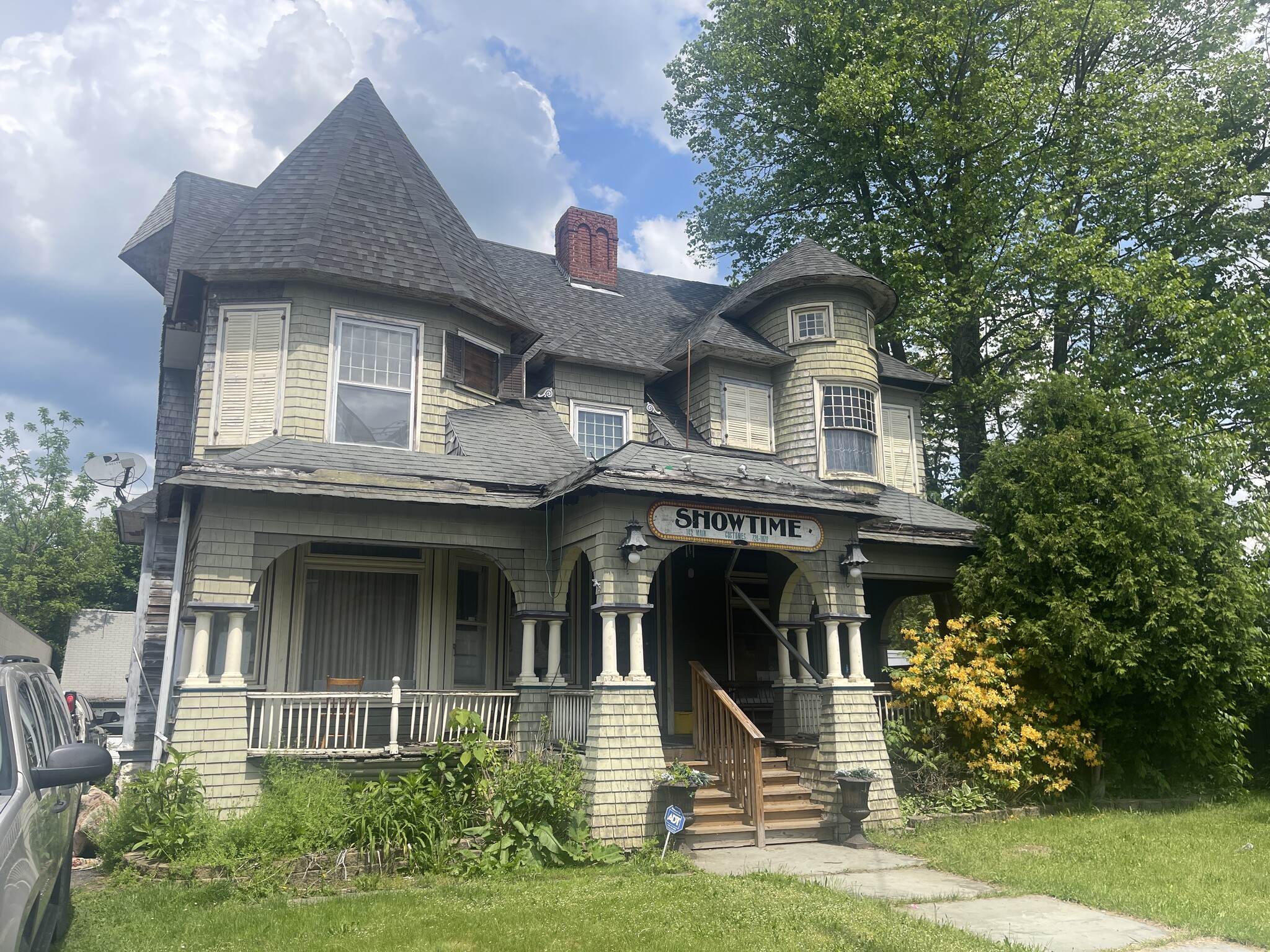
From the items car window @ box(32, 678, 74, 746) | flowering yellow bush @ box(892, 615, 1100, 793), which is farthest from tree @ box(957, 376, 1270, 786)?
car window @ box(32, 678, 74, 746)

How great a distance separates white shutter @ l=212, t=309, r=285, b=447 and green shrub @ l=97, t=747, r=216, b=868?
4.88 m

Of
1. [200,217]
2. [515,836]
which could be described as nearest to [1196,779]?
[515,836]

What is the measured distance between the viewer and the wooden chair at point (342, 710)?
10.5m

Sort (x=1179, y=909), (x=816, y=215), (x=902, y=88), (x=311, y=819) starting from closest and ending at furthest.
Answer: (x=1179, y=909) → (x=311, y=819) → (x=902, y=88) → (x=816, y=215)

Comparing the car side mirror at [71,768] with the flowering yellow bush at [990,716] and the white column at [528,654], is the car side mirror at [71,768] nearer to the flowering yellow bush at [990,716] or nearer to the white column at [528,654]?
the white column at [528,654]

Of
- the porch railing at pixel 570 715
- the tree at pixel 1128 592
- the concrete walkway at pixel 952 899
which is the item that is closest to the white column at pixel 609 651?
the porch railing at pixel 570 715

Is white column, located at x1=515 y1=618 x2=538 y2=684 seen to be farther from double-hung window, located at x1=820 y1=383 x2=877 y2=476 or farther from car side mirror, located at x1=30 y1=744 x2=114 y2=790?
double-hung window, located at x1=820 y1=383 x2=877 y2=476

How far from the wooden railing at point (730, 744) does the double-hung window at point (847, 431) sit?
20.2 ft

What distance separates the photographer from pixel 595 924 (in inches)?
273

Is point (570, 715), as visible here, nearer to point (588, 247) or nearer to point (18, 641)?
point (18, 641)

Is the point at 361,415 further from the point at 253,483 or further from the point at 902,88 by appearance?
the point at 902,88

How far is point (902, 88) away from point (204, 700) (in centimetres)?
2162

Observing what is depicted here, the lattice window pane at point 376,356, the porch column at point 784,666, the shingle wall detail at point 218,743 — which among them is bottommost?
the shingle wall detail at point 218,743

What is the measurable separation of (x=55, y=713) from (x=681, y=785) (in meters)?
5.80
